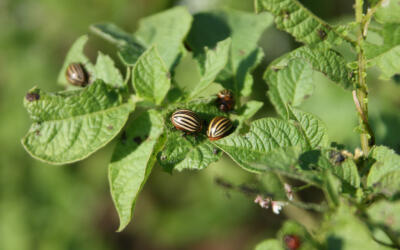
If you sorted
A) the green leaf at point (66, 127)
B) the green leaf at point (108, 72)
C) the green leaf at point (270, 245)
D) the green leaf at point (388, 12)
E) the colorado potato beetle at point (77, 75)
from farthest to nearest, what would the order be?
1. the colorado potato beetle at point (77, 75)
2. the green leaf at point (108, 72)
3. the green leaf at point (66, 127)
4. the green leaf at point (388, 12)
5. the green leaf at point (270, 245)

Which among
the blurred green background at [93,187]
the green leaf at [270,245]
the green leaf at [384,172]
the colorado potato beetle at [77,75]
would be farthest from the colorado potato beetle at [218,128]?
the blurred green background at [93,187]

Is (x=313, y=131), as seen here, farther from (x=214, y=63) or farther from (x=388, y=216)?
(x=214, y=63)

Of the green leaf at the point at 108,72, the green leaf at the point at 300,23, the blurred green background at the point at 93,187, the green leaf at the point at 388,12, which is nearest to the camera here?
the green leaf at the point at 388,12

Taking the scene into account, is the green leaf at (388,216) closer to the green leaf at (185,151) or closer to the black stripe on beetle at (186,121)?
the green leaf at (185,151)

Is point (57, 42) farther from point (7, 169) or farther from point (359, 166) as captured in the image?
point (359, 166)

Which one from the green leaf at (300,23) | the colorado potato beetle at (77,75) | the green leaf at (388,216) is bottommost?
the colorado potato beetle at (77,75)

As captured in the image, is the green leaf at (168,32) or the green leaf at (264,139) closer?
the green leaf at (264,139)

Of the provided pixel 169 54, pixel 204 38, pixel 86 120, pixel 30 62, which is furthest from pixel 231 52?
pixel 30 62

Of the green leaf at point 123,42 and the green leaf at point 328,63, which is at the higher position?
the green leaf at point 328,63
